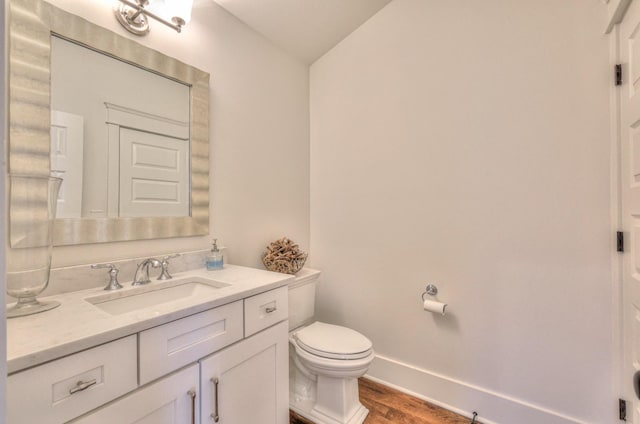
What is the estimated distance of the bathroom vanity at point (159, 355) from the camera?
65cm

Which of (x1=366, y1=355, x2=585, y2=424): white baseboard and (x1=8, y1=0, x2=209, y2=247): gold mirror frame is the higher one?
(x1=8, y1=0, x2=209, y2=247): gold mirror frame

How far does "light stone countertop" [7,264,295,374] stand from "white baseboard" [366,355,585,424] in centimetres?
127

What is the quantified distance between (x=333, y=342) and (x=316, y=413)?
0.41 metres

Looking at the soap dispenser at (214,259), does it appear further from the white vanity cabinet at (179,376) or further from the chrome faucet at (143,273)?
the white vanity cabinet at (179,376)

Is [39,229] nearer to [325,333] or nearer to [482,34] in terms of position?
[325,333]

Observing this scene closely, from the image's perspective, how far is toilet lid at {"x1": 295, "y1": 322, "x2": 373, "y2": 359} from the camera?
4.74ft

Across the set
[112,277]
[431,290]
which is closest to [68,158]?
[112,277]

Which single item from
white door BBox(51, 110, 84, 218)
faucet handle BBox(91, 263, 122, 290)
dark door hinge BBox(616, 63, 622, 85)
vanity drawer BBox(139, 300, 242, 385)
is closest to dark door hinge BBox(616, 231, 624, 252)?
dark door hinge BBox(616, 63, 622, 85)

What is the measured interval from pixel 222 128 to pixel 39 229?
0.96 meters

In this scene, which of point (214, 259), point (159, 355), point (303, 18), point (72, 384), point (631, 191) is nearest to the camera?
point (72, 384)

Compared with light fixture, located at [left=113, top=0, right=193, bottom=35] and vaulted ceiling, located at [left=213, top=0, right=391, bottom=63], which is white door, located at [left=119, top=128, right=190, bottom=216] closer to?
light fixture, located at [left=113, top=0, right=193, bottom=35]

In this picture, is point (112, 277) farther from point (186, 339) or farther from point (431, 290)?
point (431, 290)

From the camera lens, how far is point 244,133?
1.76 meters

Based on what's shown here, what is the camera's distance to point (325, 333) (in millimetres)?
1643
